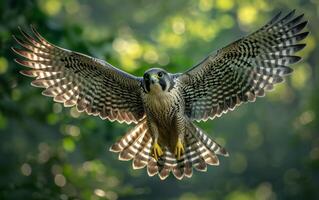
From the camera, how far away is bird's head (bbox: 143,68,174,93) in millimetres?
10836

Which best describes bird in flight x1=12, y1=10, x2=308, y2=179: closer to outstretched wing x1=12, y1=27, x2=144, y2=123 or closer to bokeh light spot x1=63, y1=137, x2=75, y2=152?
outstretched wing x1=12, y1=27, x2=144, y2=123

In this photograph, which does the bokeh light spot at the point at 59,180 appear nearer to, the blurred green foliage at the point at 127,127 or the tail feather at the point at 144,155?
the blurred green foliage at the point at 127,127

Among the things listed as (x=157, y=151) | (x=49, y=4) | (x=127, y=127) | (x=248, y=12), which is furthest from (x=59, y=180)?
(x=49, y=4)

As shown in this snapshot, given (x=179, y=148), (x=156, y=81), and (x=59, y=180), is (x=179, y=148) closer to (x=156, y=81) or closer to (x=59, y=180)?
(x=156, y=81)

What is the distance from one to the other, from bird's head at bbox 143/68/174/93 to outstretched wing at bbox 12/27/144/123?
461mm

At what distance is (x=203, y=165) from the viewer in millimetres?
11570

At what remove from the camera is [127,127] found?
1445 cm

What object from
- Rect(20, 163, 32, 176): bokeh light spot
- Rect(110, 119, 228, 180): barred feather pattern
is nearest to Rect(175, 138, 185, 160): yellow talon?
Rect(110, 119, 228, 180): barred feather pattern

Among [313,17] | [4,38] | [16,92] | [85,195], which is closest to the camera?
[85,195]

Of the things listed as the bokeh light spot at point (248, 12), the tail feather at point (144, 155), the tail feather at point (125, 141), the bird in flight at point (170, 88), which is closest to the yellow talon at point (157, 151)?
the bird in flight at point (170, 88)

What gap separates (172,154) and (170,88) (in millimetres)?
992

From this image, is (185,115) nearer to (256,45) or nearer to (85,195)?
(256,45)

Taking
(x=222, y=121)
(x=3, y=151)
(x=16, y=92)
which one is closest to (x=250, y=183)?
(x=222, y=121)

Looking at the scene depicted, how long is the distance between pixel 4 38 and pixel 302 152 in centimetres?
1181
